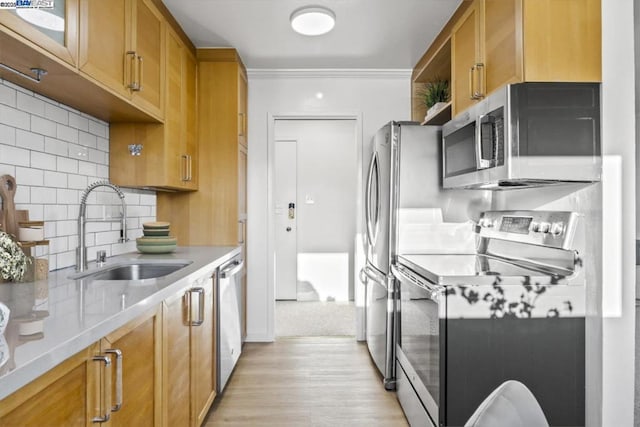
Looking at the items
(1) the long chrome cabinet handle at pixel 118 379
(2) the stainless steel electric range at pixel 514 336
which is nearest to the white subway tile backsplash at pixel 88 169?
(1) the long chrome cabinet handle at pixel 118 379

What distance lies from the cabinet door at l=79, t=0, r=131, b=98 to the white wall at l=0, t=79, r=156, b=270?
33cm

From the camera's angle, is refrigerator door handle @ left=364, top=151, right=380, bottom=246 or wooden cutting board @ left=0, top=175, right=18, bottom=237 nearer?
wooden cutting board @ left=0, top=175, right=18, bottom=237

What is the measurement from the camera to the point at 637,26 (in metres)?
1.66

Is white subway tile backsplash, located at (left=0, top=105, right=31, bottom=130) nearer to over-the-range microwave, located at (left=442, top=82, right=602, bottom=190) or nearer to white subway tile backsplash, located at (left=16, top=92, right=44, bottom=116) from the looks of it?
white subway tile backsplash, located at (left=16, top=92, right=44, bottom=116)

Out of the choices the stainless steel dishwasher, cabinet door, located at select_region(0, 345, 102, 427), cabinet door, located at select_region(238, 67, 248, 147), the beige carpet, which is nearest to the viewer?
cabinet door, located at select_region(0, 345, 102, 427)

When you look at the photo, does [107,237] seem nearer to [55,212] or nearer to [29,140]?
[55,212]

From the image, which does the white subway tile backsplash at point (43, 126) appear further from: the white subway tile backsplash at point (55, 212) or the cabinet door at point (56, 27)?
the cabinet door at point (56, 27)

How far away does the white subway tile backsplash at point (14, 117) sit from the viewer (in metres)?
1.58

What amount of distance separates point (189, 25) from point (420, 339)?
7.99 feet

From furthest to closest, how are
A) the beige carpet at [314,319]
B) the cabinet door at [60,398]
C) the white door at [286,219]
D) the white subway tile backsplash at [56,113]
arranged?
the white door at [286,219] → the beige carpet at [314,319] → the white subway tile backsplash at [56,113] → the cabinet door at [60,398]

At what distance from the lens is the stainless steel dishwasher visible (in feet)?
7.80

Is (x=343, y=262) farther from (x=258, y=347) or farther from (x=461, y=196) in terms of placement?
(x=461, y=196)

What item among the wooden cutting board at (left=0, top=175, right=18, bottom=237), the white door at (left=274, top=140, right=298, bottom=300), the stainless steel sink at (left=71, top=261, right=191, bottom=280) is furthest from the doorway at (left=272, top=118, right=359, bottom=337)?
the wooden cutting board at (left=0, top=175, right=18, bottom=237)

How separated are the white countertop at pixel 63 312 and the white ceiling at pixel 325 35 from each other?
166 cm
